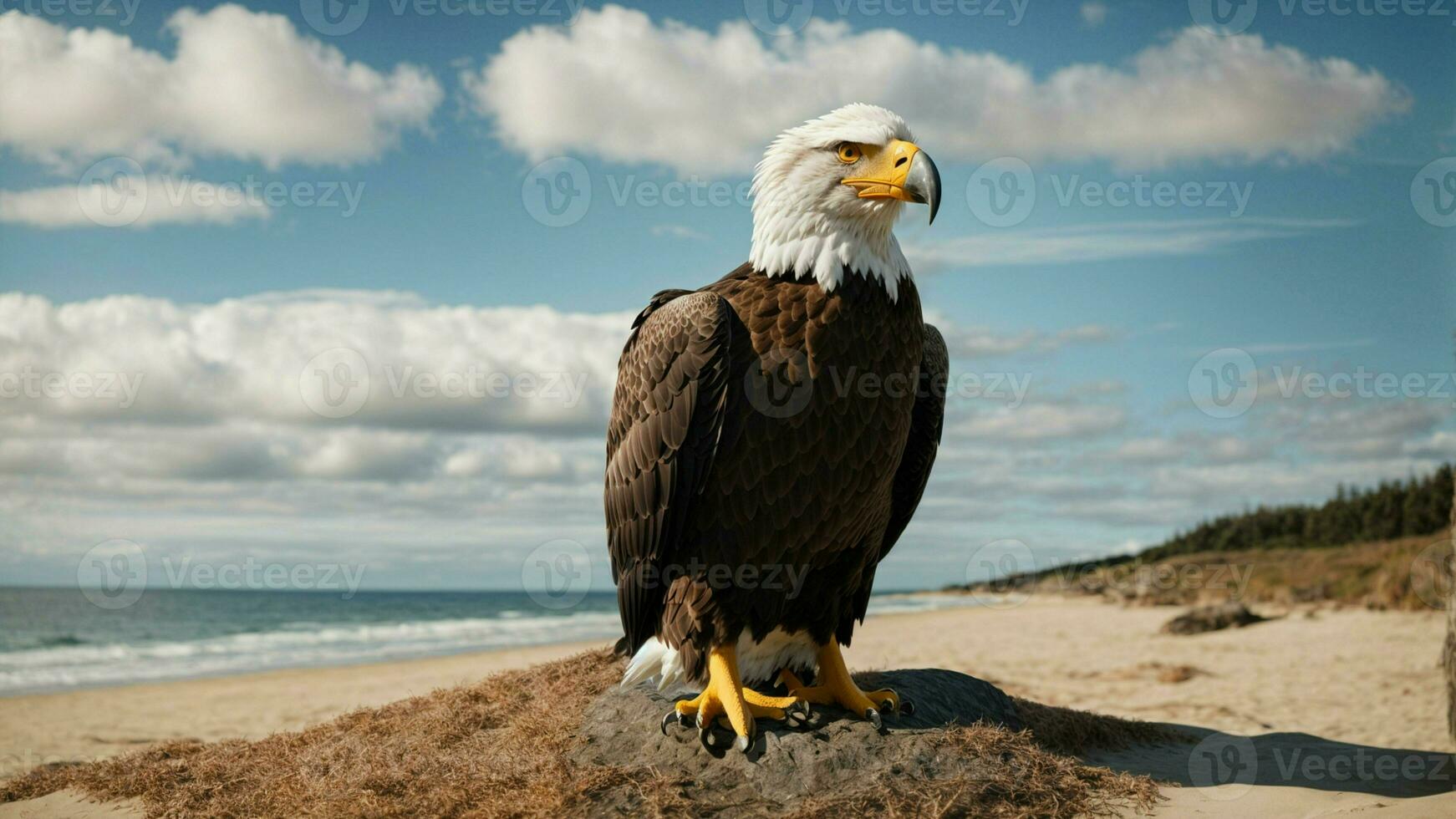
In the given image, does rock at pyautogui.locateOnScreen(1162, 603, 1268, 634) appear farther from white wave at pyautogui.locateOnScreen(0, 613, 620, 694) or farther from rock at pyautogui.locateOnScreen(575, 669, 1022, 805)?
rock at pyautogui.locateOnScreen(575, 669, 1022, 805)

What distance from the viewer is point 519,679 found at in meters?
7.46

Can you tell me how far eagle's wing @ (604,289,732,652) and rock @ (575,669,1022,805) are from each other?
687mm

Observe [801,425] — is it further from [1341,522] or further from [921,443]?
[1341,522]

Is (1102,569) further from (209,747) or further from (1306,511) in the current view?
(209,747)

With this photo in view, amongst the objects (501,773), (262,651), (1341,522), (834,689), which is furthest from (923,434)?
(1341,522)

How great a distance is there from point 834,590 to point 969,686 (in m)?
1.95

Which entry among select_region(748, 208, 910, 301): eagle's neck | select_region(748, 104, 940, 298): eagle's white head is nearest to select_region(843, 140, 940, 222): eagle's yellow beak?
select_region(748, 104, 940, 298): eagle's white head

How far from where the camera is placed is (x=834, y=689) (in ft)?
17.9

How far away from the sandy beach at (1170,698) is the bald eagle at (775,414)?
8.43 feet

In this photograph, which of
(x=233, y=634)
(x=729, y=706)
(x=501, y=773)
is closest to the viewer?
(x=729, y=706)

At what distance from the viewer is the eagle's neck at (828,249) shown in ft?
15.5

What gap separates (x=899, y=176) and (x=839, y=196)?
0.32m

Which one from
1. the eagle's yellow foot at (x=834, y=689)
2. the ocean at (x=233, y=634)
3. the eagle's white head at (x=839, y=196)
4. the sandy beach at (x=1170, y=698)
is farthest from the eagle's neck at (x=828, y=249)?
the ocean at (x=233, y=634)

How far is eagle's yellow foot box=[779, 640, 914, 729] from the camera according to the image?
539 centimetres
